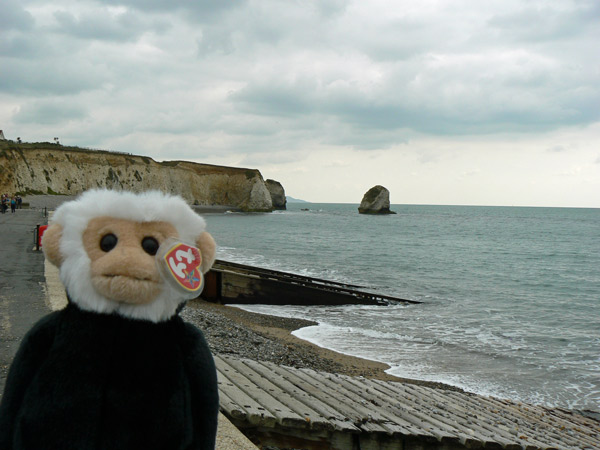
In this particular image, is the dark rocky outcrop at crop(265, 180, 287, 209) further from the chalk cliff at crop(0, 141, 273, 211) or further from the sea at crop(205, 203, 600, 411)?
the sea at crop(205, 203, 600, 411)

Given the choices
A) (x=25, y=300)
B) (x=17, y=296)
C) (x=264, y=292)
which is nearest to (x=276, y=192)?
(x=264, y=292)

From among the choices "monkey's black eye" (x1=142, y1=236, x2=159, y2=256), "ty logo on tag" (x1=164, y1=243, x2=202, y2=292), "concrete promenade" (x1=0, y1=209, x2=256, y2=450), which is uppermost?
"monkey's black eye" (x1=142, y1=236, x2=159, y2=256)

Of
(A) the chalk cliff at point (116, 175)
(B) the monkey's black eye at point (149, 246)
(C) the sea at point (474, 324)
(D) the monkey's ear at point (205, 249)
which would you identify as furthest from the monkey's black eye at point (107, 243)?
(A) the chalk cliff at point (116, 175)

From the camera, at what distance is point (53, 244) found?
2.24 meters

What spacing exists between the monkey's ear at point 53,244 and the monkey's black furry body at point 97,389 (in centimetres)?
21

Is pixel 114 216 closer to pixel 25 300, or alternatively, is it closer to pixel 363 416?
pixel 363 416

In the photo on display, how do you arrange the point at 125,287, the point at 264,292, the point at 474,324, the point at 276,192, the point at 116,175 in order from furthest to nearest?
the point at 276,192
the point at 116,175
the point at 264,292
the point at 474,324
the point at 125,287

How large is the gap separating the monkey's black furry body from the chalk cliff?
152 feet

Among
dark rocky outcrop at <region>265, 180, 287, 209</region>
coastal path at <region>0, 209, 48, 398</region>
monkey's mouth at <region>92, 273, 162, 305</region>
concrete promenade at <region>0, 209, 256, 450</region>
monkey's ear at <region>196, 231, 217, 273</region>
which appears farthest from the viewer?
dark rocky outcrop at <region>265, 180, 287, 209</region>

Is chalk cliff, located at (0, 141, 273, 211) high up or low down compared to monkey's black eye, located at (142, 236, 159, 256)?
up

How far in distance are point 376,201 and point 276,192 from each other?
31.1 meters

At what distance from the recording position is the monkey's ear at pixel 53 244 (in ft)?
7.34

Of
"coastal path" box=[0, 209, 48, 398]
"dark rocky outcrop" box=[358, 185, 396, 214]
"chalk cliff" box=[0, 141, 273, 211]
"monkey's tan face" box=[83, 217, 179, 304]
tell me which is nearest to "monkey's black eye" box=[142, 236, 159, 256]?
"monkey's tan face" box=[83, 217, 179, 304]

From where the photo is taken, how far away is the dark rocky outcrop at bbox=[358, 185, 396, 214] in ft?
445
